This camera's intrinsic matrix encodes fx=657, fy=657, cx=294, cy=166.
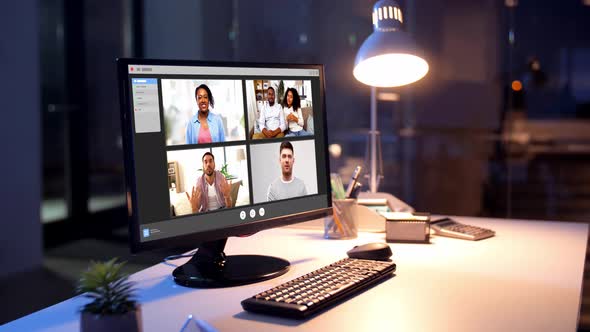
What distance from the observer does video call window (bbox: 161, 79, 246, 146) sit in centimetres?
138

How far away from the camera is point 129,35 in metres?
6.17

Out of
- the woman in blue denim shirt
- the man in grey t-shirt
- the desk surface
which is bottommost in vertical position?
the desk surface

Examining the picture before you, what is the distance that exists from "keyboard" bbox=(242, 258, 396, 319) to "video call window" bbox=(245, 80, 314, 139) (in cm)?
36

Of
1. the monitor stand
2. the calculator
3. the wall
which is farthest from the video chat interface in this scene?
the wall

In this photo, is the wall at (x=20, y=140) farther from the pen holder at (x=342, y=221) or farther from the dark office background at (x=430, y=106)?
the pen holder at (x=342, y=221)

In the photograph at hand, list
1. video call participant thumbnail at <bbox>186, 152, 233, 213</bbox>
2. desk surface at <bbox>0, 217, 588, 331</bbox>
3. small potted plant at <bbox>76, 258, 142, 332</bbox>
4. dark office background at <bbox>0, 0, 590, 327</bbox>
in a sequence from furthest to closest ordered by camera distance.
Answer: dark office background at <bbox>0, 0, 590, 327</bbox> → video call participant thumbnail at <bbox>186, 152, 233, 213</bbox> → desk surface at <bbox>0, 217, 588, 331</bbox> → small potted plant at <bbox>76, 258, 142, 332</bbox>

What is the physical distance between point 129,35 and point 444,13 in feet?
10.5

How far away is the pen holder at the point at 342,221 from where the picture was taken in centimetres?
195

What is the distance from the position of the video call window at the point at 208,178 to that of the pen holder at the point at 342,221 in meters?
0.49

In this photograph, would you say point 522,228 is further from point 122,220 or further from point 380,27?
point 122,220

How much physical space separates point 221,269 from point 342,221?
1.80 feet

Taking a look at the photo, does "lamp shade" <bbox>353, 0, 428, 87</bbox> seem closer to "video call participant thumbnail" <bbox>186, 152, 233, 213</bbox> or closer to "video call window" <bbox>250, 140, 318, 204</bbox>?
"video call window" <bbox>250, 140, 318, 204</bbox>

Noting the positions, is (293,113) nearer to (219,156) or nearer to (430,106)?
(219,156)

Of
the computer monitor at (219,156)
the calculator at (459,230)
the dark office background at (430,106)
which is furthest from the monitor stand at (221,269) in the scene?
the dark office background at (430,106)
